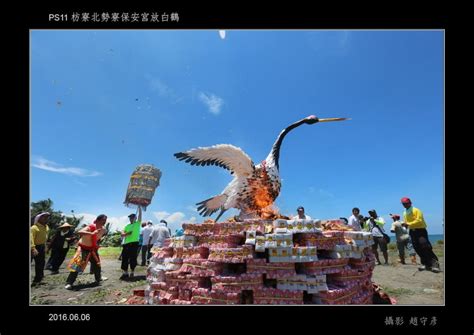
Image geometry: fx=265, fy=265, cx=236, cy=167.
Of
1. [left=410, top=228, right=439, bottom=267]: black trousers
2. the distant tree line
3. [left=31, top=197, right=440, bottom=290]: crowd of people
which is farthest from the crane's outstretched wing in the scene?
the distant tree line

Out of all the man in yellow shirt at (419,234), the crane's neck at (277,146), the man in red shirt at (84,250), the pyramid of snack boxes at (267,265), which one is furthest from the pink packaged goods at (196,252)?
the man in yellow shirt at (419,234)

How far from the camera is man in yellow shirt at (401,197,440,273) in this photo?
6566 mm

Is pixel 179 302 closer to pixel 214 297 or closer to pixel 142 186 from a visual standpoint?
pixel 214 297

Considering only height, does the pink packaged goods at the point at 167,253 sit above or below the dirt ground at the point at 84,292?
above

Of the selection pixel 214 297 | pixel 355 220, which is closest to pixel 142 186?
pixel 214 297

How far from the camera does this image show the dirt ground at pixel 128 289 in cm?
550

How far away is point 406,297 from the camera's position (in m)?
5.46

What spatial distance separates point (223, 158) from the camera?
250 inches

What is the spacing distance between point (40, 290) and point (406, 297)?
833cm

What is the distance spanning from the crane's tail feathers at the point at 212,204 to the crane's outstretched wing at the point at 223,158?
2.39 ft

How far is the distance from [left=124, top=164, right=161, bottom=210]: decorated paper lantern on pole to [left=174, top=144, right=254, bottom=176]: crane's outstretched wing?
397cm

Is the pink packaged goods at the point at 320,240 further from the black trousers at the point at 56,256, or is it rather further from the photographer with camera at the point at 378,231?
the black trousers at the point at 56,256

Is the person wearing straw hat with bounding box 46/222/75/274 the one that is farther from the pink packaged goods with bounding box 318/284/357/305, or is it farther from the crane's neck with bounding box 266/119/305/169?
the pink packaged goods with bounding box 318/284/357/305

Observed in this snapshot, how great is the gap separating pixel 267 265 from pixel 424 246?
500 cm
